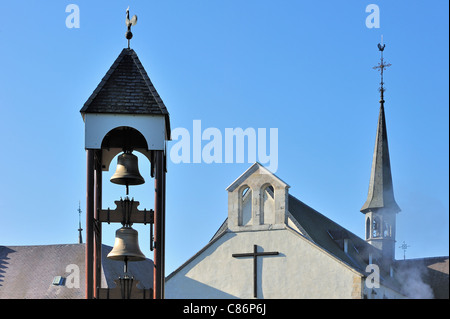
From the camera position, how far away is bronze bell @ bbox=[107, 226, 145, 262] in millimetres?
17453

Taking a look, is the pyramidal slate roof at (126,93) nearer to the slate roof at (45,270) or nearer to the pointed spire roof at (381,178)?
the slate roof at (45,270)

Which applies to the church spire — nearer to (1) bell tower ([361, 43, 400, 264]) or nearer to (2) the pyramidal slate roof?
(1) bell tower ([361, 43, 400, 264])

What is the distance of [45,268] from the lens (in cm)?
4594

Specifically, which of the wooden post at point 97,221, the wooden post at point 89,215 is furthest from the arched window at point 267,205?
the wooden post at point 89,215

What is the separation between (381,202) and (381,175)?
8.86ft

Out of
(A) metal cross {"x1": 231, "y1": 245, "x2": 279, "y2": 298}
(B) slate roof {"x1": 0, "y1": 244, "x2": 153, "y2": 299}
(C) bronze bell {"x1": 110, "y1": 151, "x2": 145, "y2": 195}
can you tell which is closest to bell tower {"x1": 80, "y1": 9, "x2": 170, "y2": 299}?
(C) bronze bell {"x1": 110, "y1": 151, "x2": 145, "y2": 195}

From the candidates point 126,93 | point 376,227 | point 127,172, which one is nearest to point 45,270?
Answer: point 376,227

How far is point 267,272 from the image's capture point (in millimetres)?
35438

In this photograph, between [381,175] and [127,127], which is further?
[381,175]

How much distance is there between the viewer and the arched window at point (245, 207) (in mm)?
37000

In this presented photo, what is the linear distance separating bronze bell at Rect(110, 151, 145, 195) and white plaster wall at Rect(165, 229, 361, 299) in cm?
1717

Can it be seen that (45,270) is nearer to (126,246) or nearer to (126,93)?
(126,246)
